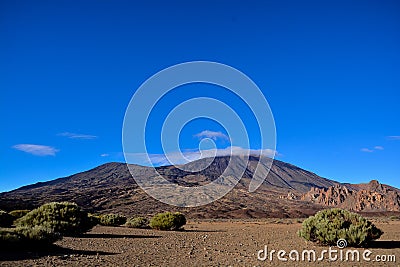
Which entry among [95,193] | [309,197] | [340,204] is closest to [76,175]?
[95,193]

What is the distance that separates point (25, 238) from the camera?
1096 centimetres

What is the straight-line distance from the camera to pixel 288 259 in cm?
1127

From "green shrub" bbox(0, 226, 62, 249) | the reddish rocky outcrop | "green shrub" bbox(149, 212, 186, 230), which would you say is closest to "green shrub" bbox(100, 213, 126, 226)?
"green shrub" bbox(149, 212, 186, 230)

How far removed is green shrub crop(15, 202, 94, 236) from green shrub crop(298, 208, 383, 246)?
10480 millimetres

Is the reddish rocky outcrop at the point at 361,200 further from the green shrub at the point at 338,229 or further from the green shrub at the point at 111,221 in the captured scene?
the green shrub at the point at 338,229

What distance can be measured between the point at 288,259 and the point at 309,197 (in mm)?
112474

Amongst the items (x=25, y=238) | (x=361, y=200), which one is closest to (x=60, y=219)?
(x=25, y=238)

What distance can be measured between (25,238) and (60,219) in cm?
714

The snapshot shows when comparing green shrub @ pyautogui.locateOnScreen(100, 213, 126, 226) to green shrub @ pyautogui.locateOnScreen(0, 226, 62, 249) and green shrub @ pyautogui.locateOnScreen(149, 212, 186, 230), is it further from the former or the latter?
green shrub @ pyautogui.locateOnScreen(0, 226, 62, 249)

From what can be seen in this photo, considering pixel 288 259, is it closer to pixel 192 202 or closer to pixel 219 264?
pixel 219 264

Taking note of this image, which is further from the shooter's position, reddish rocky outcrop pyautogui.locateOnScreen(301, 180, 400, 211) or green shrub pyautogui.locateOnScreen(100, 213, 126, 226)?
reddish rocky outcrop pyautogui.locateOnScreen(301, 180, 400, 211)

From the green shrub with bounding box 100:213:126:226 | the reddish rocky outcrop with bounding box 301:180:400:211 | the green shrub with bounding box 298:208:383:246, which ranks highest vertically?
the reddish rocky outcrop with bounding box 301:180:400:211

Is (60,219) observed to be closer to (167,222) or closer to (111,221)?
(167,222)

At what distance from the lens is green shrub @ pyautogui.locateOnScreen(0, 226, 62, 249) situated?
34.3 ft
